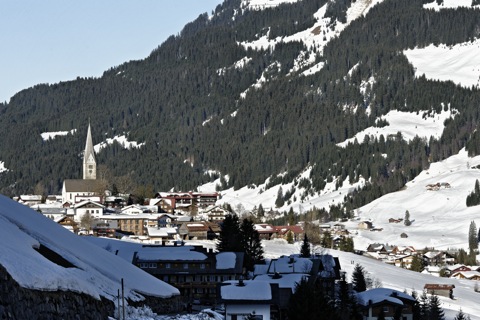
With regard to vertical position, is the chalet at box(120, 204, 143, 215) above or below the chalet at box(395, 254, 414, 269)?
above

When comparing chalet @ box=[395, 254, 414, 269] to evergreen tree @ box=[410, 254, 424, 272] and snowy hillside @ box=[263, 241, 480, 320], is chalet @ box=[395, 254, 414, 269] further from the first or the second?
snowy hillside @ box=[263, 241, 480, 320]

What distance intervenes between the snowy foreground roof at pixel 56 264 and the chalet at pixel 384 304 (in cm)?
3219

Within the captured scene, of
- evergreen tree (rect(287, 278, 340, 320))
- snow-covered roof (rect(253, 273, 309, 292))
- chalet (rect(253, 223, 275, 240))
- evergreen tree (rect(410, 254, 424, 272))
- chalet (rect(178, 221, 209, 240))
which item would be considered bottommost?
evergreen tree (rect(410, 254, 424, 272))

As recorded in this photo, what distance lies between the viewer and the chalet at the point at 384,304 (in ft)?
293

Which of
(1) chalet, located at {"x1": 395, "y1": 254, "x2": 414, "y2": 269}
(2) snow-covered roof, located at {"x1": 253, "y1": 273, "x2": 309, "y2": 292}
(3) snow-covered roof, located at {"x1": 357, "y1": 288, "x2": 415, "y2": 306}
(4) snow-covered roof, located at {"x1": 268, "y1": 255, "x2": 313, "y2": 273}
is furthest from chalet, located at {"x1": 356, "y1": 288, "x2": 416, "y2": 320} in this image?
(1) chalet, located at {"x1": 395, "y1": 254, "x2": 414, "y2": 269}

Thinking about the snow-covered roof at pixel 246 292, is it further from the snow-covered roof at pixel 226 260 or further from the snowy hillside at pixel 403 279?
the snowy hillside at pixel 403 279

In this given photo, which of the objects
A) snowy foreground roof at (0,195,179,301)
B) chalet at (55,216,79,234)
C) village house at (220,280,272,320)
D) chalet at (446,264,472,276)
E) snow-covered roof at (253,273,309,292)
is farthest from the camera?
chalet at (55,216,79,234)

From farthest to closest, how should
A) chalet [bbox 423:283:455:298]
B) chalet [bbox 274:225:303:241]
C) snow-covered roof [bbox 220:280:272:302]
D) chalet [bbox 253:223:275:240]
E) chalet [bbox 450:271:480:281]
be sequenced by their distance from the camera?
chalet [bbox 274:225:303:241] < chalet [bbox 253:223:275:240] < chalet [bbox 450:271:480:281] < chalet [bbox 423:283:455:298] < snow-covered roof [bbox 220:280:272:302]

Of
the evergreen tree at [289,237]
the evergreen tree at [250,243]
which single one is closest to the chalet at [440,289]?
the evergreen tree at [250,243]

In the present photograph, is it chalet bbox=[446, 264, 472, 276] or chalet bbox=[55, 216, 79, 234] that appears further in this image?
chalet bbox=[55, 216, 79, 234]

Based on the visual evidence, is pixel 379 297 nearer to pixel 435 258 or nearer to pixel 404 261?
pixel 404 261

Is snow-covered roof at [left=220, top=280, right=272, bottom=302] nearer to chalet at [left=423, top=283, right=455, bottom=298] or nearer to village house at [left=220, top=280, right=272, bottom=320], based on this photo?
village house at [left=220, top=280, right=272, bottom=320]

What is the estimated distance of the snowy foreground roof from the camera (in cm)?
3538

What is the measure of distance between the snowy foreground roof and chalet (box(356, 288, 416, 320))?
1267 inches
